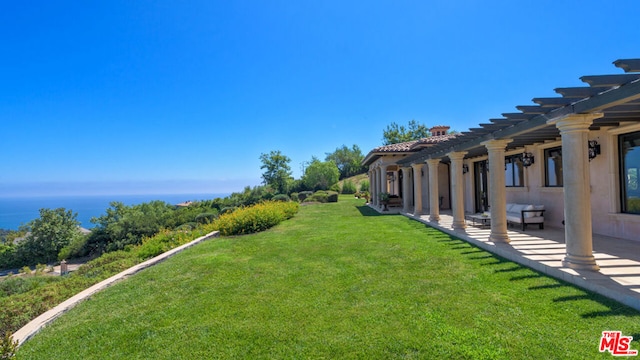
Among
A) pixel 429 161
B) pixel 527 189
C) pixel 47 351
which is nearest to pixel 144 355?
pixel 47 351

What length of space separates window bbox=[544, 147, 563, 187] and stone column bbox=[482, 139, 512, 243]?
3.33 metres

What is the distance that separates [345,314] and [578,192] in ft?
14.3

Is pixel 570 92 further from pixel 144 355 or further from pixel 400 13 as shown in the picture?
pixel 400 13

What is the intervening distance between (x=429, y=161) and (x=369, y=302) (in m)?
8.37

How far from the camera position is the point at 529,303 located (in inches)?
149

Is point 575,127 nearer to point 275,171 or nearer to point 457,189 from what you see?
point 457,189

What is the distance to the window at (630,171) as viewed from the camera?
6.62 meters

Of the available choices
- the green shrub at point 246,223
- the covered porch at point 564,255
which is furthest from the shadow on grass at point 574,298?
the green shrub at point 246,223

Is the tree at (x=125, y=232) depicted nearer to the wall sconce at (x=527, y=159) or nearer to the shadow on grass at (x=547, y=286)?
the wall sconce at (x=527, y=159)

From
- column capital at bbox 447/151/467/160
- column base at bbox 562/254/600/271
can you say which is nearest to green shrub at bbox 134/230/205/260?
column capital at bbox 447/151/467/160

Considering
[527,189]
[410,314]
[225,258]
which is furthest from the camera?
[527,189]

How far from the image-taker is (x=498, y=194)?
7094 millimetres

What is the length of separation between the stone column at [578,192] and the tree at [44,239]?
3362cm

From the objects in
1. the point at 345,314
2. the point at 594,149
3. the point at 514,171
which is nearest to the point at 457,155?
the point at 594,149
